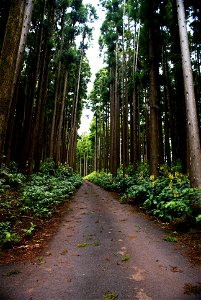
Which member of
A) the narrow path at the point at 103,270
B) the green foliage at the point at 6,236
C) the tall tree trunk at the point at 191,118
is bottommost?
the narrow path at the point at 103,270

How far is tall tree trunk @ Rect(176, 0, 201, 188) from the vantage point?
6371mm

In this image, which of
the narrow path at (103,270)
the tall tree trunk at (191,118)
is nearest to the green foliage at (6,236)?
the narrow path at (103,270)

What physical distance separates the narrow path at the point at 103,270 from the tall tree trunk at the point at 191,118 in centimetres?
201

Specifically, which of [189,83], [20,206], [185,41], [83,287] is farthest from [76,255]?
[185,41]

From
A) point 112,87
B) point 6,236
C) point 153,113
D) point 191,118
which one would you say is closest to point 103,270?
point 6,236

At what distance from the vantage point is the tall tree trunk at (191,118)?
6.37 meters

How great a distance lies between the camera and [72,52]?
64.1 feet

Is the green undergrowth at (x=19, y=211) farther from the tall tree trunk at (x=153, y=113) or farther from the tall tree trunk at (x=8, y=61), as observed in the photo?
the tall tree trunk at (x=153, y=113)

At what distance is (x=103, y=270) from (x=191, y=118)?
5123 millimetres

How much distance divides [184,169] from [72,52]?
46.4 feet

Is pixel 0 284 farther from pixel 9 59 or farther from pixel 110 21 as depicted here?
pixel 110 21

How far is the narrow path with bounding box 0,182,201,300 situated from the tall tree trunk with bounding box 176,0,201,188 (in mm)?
2006

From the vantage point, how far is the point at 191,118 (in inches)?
264

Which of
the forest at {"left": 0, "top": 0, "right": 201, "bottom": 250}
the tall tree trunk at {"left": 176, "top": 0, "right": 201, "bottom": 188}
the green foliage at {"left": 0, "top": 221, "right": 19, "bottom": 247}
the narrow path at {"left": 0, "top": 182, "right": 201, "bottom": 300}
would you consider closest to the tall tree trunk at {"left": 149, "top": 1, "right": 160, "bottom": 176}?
the forest at {"left": 0, "top": 0, "right": 201, "bottom": 250}
